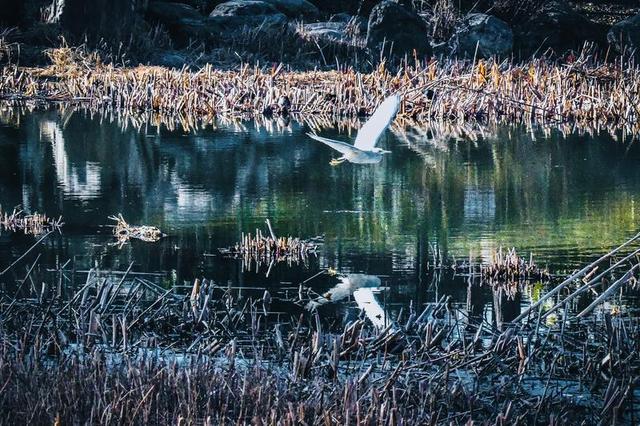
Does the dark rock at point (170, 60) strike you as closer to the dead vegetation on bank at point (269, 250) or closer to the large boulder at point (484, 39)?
the large boulder at point (484, 39)

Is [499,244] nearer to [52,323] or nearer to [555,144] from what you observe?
[52,323]

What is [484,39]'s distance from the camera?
3075 cm

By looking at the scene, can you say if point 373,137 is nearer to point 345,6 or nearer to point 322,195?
point 322,195

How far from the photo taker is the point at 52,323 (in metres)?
7.16

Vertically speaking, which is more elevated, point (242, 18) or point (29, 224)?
point (242, 18)

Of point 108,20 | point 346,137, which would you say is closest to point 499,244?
point 346,137

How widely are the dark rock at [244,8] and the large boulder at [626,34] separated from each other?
7.80 meters

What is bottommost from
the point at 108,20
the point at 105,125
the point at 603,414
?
the point at 603,414

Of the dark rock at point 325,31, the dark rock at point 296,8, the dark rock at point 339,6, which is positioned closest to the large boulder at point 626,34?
the dark rock at point 325,31

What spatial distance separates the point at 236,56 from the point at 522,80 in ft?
25.1

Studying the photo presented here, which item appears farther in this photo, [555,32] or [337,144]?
[555,32]

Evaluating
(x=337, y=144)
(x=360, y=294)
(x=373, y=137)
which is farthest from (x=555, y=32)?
(x=337, y=144)

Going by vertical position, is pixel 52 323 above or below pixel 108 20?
below

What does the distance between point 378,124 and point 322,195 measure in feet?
18.1
